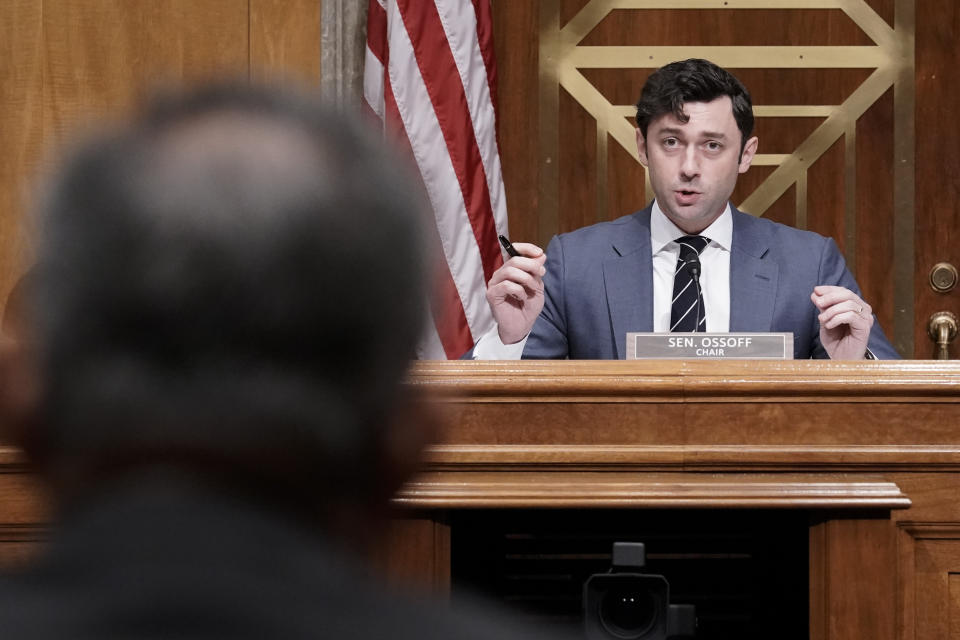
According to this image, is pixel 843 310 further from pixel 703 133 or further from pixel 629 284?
pixel 703 133

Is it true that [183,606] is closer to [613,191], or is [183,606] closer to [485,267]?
[485,267]

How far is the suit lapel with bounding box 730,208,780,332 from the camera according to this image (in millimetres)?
2930

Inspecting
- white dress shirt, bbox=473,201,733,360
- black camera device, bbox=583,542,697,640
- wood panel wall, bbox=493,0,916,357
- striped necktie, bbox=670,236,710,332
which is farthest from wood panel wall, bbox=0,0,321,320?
black camera device, bbox=583,542,697,640

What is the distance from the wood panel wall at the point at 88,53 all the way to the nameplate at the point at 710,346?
1721 mm

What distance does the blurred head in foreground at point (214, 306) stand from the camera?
0.45 m

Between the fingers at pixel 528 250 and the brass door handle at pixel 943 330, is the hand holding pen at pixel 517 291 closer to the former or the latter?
the fingers at pixel 528 250

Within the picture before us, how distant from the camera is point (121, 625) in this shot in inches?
16.3

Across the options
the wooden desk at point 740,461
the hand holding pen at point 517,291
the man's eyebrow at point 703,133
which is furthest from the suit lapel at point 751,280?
the wooden desk at point 740,461

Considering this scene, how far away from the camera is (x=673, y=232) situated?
3119 mm

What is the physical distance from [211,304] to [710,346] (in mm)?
1865

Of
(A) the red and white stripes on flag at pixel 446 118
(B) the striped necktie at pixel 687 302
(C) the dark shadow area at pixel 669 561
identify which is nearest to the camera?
(C) the dark shadow area at pixel 669 561

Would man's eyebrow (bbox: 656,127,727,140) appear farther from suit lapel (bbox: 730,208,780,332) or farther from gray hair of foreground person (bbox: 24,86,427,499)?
gray hair of foreground person (bbox: 24,86,427,499)

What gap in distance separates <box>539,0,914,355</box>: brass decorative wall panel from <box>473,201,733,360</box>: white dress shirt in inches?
37.1

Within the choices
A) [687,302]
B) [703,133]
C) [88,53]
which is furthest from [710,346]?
[88,53]
